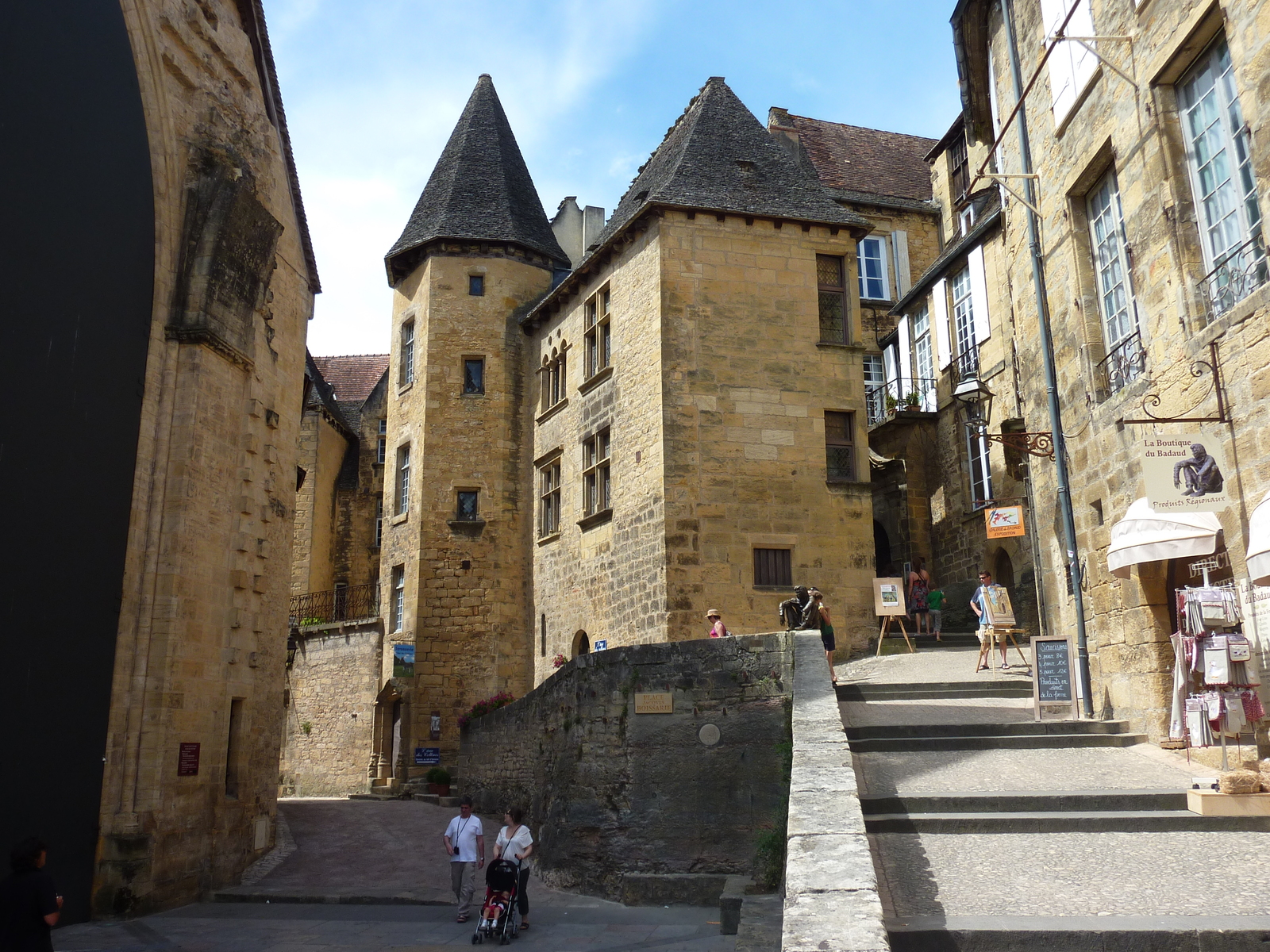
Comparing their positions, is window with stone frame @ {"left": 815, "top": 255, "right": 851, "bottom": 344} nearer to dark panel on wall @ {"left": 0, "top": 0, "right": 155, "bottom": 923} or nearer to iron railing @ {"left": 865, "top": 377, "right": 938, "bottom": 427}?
iron railing @ {"left": 865, "top": 377, "right": 938, "bottom": 427}

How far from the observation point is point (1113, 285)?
9523 mm

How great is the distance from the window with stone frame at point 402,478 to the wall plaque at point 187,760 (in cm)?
1172

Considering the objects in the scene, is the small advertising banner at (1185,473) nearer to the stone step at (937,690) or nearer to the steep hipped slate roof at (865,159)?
the stone step at (937,690)

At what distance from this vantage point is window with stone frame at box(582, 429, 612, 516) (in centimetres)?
1873

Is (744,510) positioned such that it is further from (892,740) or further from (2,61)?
(2,61)

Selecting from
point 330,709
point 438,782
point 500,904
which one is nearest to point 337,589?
point 330,709

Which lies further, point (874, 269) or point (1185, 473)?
point (874, 269)

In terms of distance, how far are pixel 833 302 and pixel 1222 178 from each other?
1054 centimetres

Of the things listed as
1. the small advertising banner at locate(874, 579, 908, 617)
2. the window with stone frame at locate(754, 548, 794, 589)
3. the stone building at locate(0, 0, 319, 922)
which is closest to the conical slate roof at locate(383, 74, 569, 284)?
the stone building at locate(0, 0, 319, 922)

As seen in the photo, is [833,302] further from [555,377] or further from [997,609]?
[997,609]

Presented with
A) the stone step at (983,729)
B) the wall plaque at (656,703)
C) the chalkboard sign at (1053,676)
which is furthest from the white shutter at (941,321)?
the stone step at (983,729)

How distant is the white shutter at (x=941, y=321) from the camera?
65.3 feet

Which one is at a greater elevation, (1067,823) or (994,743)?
(994,743)

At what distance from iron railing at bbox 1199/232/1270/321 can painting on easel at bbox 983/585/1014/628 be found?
17.2 ft
